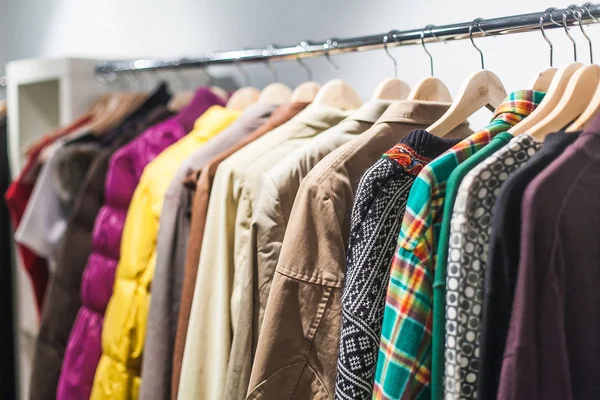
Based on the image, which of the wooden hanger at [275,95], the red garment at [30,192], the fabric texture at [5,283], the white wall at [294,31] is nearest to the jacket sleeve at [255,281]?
the wooden hanger at [275,95]

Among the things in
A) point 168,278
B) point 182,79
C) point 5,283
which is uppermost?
point 182,79

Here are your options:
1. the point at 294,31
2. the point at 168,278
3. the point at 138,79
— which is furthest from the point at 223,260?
the point at 138,79

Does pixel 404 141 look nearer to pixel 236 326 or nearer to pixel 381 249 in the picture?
pixel 381 249

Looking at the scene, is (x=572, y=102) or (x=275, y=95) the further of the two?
(x=275, y=95)

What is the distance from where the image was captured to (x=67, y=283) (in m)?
1.55

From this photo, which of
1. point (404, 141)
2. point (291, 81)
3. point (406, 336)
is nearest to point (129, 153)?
point (291, 81)

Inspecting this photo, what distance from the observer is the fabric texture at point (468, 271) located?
2.27 ft

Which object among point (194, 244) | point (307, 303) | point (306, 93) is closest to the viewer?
point (307, 303)

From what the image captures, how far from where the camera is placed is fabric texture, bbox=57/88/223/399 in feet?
4.77

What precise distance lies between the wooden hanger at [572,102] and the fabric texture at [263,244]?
0.33 m

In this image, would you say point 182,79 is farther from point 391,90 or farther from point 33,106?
point 391,90

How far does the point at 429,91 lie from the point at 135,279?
2.15 ft

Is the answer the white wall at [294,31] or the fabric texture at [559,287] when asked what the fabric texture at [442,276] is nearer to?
the fabric texture at [559,287]

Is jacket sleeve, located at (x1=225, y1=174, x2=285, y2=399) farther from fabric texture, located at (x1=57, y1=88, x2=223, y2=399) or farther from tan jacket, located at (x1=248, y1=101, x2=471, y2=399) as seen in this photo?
fabric texture, located at (x1=57, y1=88, x2=223, y2=399)
